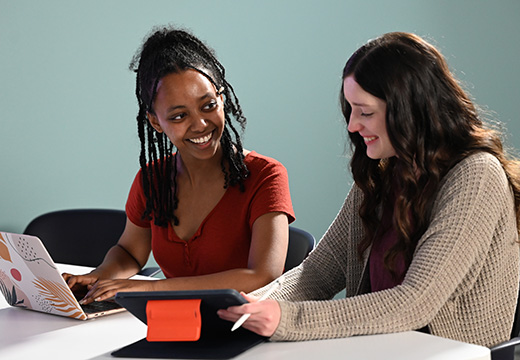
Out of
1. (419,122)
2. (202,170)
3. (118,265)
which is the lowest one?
(118,265)

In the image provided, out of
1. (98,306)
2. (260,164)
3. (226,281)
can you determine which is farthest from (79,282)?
(260,164)

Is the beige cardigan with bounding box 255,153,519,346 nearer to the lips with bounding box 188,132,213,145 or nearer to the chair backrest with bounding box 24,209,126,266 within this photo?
the lips with bounding box 188,132,213,145

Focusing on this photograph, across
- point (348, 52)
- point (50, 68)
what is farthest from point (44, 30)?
point (348, 52)

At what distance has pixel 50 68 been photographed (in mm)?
2926

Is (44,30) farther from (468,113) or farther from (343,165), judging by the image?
(468,113)

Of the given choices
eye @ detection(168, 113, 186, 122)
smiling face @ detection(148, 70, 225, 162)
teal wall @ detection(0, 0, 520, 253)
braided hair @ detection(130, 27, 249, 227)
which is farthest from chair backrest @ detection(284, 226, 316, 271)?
teal wall @ detection(0, 0, 520, 253)

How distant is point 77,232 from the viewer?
8.95 ft

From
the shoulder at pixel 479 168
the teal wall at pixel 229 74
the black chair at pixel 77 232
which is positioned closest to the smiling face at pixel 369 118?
the shoulder at pixel 479 168

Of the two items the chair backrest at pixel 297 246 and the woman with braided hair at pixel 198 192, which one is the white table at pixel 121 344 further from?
the chair backrest at pixel 297 246

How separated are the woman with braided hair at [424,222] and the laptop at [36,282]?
406 mm

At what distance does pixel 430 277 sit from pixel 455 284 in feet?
0.20

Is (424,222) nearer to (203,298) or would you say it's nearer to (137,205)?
(203,298)

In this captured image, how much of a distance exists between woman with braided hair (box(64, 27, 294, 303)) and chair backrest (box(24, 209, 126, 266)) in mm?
559

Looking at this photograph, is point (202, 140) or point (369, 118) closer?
point (369, 118)
